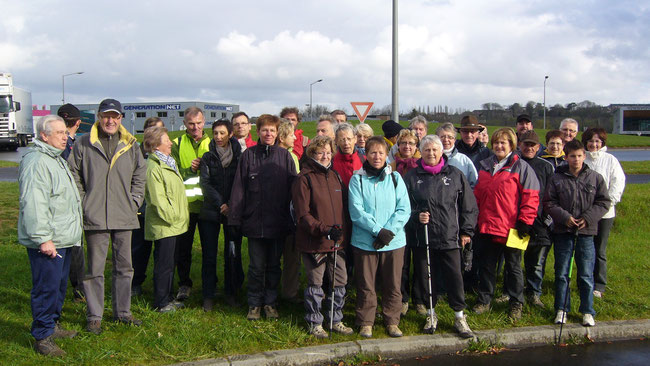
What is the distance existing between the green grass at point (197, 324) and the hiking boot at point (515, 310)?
0.25 feet

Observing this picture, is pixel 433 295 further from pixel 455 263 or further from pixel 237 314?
pixel 237 314

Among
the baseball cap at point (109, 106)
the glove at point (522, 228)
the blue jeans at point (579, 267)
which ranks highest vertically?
the baseball cap at point (109, 106)

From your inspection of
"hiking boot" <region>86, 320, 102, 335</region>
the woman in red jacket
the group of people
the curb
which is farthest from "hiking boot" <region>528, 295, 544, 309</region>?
"hiking boot" <region>86, 320, 102, 335</region>

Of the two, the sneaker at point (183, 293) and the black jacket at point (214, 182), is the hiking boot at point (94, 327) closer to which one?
the sneaker at point (183, 293)

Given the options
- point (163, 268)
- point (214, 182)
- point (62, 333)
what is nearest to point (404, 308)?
point (214, 182)

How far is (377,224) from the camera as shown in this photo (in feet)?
16.4

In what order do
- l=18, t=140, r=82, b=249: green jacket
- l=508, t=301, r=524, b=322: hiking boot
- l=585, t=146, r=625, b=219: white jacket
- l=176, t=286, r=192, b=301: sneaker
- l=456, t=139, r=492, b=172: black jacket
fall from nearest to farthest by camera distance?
l=18, t=140, r=82, b=249: green jacket → l=508, t=301, r=524, b=322: hiking boot → l=176, t=286, r=192, b=301: sneaker → l=585, t=146, r=625, b=219: white jacket → l=456, t=139, r=492, b=172: black jacket

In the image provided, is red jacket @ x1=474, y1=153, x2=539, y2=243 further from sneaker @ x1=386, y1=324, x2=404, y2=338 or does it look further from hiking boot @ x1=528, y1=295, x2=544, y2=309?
sneaker @ x1=386, y1=324, x2=404, y2=338

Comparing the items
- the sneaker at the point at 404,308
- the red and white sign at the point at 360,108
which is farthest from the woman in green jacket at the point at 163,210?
the red and white sign at the point at 360,108

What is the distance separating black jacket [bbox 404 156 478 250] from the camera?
526 centimetres

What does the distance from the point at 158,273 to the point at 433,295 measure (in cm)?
298

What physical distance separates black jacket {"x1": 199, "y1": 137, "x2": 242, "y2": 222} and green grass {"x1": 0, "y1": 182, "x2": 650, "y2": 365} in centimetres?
106

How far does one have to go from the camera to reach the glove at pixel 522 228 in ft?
18.0

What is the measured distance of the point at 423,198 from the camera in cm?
532
